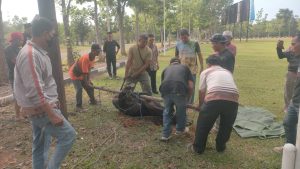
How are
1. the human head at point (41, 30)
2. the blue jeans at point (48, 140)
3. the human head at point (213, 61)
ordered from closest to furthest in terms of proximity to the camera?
the human head at point (41, 30) → the blue jeans at point (48, 140) → the human head at point (213, 61)

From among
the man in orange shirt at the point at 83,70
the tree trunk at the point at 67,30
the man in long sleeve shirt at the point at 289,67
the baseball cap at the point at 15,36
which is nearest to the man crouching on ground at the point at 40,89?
the baseball cap at the point at 15,36

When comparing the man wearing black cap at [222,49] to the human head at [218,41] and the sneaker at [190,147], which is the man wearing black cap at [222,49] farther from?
the sneaker at [190,147]

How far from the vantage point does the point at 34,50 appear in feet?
11.1

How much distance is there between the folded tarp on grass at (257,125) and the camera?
6.12 meters

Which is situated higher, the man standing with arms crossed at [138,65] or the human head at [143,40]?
the human head at [143,40]

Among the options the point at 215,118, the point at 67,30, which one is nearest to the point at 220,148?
the point at 215,118

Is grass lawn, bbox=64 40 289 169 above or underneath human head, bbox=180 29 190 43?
underneath

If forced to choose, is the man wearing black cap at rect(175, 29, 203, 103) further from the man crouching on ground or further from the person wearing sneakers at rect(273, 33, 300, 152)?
the man crouching on ground

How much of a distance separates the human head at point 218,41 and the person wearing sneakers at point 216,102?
0.42 metres

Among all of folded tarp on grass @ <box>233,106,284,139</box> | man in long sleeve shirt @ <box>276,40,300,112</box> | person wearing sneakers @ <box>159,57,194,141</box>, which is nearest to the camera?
person wearing sneakers @ <box>159,57,194,141</box>

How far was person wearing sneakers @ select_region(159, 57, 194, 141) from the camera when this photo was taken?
18.5ft

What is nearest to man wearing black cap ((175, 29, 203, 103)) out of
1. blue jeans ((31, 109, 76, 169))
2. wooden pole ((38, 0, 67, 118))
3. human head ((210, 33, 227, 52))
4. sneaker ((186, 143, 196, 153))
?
human head ((210, 33, 227, 52))

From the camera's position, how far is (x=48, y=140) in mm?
3961

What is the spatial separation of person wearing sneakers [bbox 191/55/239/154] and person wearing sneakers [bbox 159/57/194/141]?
0.50 meters
